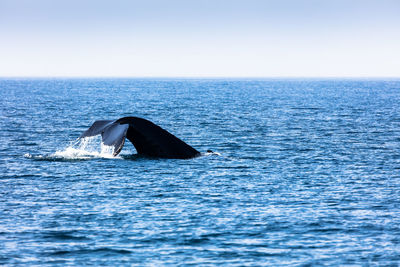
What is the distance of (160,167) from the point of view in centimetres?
2359

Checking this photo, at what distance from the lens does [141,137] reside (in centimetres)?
2383

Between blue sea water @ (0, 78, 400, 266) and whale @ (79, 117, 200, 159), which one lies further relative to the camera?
whale @ (79, 117, 200, 159)

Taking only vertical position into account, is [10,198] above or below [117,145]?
below

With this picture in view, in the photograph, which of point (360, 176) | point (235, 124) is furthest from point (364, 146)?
point (235, 124)

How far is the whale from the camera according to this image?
20.9 meters

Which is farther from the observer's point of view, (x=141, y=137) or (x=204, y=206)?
(x=141, y=137)

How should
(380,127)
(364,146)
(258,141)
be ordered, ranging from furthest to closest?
(380,127) < (258,141) < (364,146)

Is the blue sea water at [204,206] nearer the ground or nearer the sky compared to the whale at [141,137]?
nearer the ground

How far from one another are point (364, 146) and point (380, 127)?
13.6 meters

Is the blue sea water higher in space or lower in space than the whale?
lower

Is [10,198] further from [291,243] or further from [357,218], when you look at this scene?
[357,218]

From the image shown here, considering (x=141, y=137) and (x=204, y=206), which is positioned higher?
(x=141, y=137)

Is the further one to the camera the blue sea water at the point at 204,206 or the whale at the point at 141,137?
the whale at the point at 141,137

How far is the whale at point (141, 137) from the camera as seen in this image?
20938 millimetres
